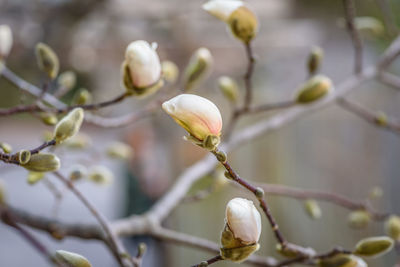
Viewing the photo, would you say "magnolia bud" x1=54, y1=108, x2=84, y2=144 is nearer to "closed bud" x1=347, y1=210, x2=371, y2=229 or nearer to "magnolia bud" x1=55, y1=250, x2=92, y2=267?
"magnolia bud" x1=55, y1=250, x2=92, y2=267

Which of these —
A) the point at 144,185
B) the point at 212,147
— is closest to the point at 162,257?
the point at 144,185

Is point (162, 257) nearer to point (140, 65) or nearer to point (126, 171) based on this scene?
point (126, 171)

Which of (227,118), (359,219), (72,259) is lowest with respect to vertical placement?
(227,118)

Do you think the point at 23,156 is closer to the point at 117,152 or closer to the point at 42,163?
the point at 42,163

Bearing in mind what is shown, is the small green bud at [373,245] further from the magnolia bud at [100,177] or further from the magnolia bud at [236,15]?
the magnolia bud at [100,177]

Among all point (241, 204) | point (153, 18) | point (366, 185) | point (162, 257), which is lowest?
point (162, 257)

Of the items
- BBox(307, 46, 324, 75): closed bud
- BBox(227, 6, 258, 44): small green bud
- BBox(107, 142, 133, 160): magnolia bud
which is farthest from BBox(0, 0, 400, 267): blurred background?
BBox(227, 6, 258, 44): small green bud

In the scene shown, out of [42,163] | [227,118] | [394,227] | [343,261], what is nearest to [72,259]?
[42,163]
